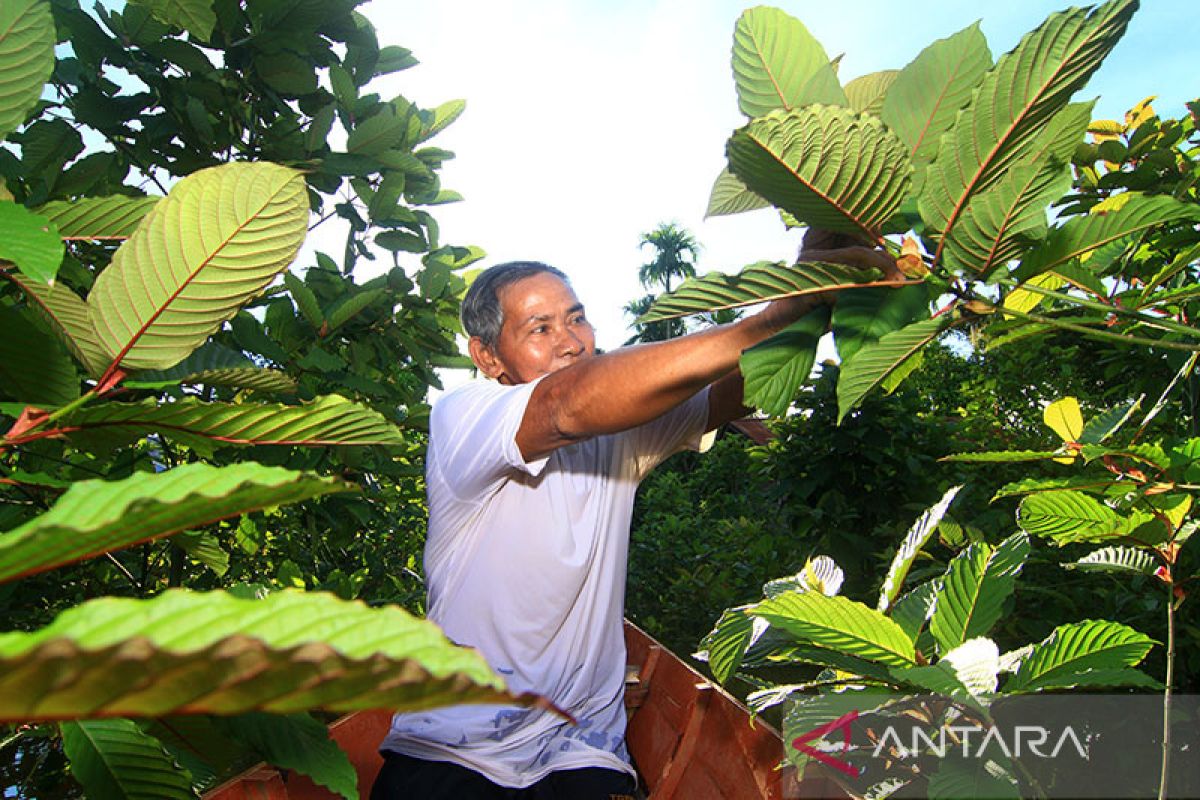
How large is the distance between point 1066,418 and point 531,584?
1.29 metres

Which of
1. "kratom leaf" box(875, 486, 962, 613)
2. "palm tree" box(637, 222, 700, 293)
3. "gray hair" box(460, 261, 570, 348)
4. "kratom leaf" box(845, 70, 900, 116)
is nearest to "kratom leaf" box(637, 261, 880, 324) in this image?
"kratom leaf" box(845, 70, 900, 116)

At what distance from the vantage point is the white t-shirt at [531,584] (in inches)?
75.0

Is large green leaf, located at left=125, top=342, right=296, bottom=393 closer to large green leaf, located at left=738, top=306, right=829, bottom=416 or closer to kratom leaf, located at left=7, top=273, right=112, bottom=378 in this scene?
kratom leaf, located at left=7, top=273, right=112, bottom=378

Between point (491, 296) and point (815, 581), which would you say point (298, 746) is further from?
point (491, 296)

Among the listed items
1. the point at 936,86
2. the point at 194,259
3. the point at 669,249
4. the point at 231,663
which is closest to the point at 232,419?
the point at 194,259

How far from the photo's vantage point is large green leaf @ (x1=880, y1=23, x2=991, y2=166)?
0.71 metres

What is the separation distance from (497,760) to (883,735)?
1122mm

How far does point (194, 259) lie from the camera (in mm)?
645

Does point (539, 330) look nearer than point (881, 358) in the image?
No

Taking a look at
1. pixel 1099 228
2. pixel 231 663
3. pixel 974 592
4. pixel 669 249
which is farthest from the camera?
pixel 669 249

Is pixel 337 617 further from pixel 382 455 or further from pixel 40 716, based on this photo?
pixel 382 455

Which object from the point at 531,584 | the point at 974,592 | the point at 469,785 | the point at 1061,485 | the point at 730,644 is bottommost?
the point at 469,785

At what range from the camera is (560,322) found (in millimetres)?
2361

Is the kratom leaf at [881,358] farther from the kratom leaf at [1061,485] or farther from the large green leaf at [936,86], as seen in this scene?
the kratom leaf at [1061,485]
